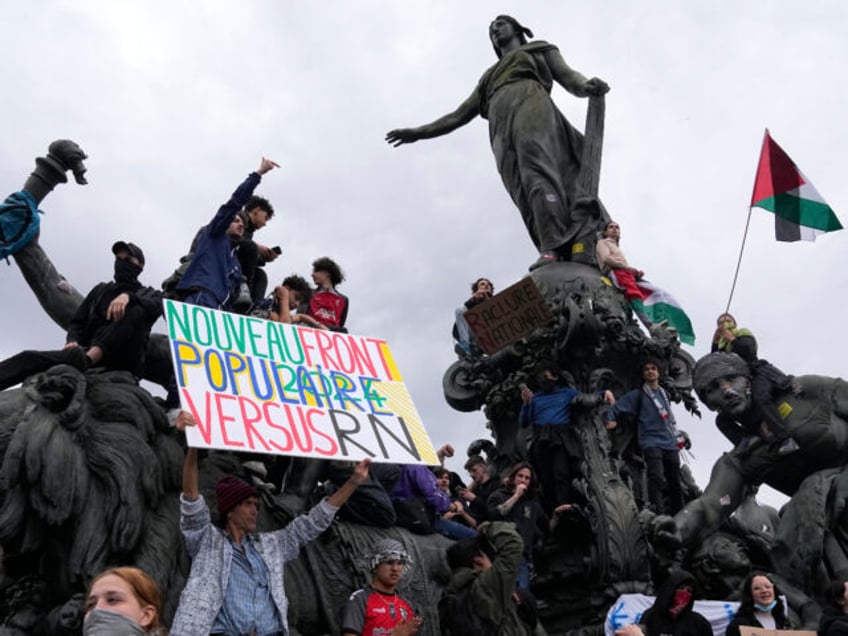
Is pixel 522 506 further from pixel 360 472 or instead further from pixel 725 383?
pixel 360 472

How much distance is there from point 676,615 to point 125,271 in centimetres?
428

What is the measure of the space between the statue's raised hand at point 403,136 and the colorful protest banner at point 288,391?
823cm

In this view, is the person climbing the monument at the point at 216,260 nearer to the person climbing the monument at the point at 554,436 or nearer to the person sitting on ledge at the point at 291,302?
the person sitting on ledge at the point at 291,302

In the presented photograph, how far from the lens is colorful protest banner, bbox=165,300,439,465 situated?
18.9 feet

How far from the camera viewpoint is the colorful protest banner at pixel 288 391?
576 cm

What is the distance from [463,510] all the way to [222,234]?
10.1 ft

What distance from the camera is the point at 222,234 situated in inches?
309

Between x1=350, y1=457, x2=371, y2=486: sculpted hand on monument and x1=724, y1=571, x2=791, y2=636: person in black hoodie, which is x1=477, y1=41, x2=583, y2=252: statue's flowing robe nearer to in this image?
x1=724, y1=571, x2=791, y2=636: person in black hoodie

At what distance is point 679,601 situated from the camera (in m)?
6.26

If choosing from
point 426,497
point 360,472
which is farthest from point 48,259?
point 360,472

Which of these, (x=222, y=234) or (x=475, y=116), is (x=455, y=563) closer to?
(x=222, y=234)

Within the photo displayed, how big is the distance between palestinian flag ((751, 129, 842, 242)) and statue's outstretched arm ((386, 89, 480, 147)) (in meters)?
3.93

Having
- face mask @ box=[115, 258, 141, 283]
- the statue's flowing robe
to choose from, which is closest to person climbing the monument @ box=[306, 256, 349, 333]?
face mask @ box=[115, 258, 141, 283]

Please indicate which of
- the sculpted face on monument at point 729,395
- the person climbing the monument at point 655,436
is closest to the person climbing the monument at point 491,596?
the sculpted face on monument at point 729,395
